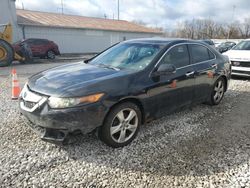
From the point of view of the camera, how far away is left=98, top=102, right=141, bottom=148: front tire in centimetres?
323

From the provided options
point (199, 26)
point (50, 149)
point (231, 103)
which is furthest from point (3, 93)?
point (199, 26)

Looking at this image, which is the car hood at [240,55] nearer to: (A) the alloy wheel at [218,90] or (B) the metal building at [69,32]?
(A) the alloy wheel at [218,90]

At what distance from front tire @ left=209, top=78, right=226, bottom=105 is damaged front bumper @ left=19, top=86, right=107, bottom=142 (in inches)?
127

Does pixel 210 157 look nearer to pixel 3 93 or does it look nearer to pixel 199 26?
pixel 3 93

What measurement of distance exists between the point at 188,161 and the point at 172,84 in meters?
1.37

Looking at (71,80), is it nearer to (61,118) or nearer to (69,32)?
(61,118)

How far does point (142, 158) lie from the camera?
321 cm

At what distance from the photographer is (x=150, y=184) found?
269 cm

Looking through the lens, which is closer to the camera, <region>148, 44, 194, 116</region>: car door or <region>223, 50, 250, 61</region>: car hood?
<region>148, 44, 194, 116</region>: car door

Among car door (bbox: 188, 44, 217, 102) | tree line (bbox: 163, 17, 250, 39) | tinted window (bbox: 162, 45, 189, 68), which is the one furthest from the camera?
tree line (bbox: 163, 17, 250, 39)

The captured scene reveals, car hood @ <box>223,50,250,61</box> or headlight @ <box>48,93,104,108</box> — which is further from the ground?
car hood @ <box>223,50,250,61</box>

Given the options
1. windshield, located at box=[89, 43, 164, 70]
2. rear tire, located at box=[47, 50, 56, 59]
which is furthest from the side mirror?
rear tire, located at box=[47, 50, 56, 59]

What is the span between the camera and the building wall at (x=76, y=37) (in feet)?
69.1

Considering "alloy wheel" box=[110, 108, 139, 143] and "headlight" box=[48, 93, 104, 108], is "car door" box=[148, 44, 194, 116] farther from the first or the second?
"headlight" box=[48, 93, 104, 108]
